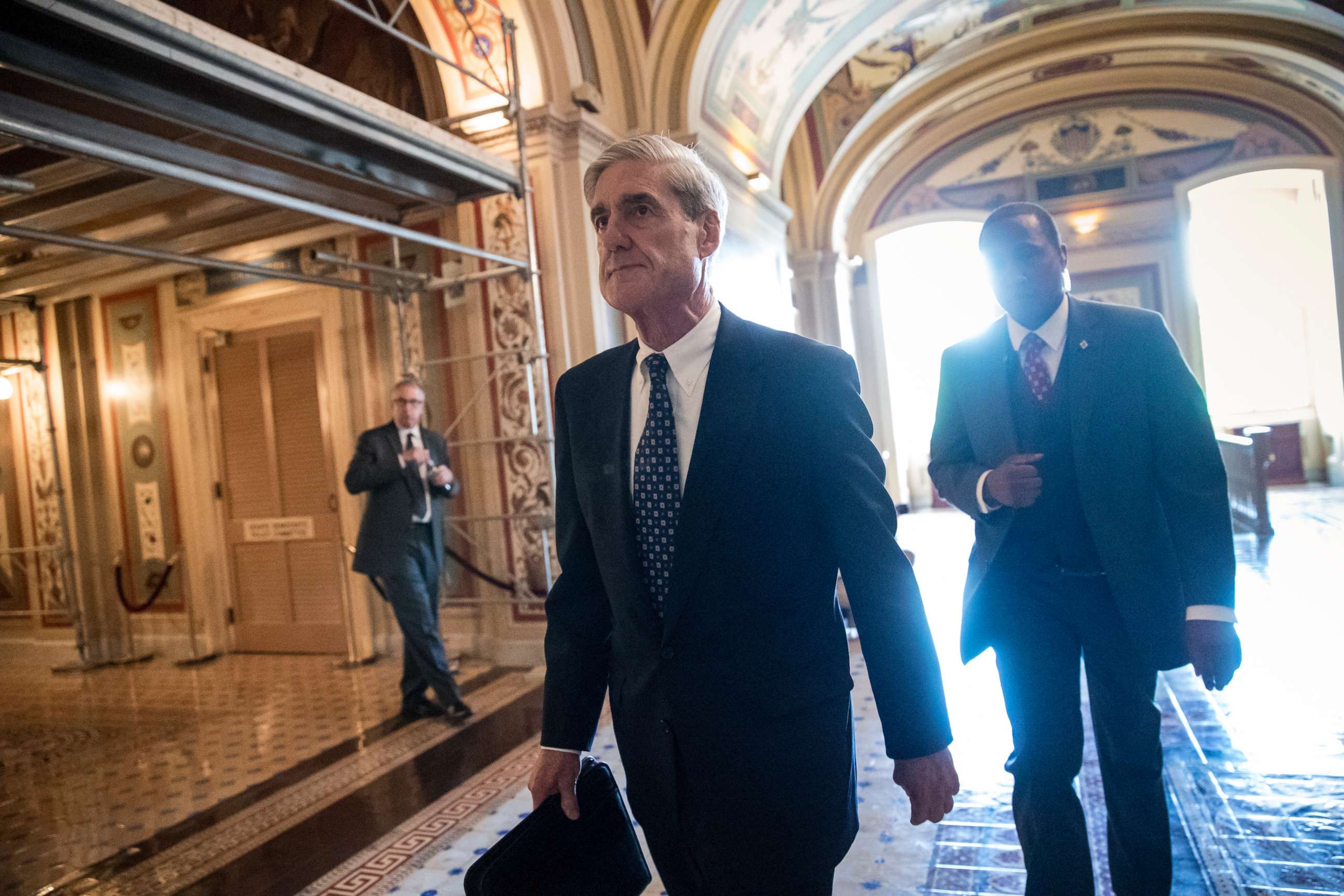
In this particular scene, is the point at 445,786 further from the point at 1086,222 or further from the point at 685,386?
the point at 1086,222

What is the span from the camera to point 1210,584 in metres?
1.82

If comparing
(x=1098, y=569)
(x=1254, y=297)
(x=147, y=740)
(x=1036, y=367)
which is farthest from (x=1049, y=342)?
(x=1254, y=297)

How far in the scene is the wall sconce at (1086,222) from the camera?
12.6 m

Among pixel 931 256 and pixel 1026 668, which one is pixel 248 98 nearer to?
pixel 1026 668

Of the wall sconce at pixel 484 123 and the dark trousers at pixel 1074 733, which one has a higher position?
the wall sconce at pixel 484 123

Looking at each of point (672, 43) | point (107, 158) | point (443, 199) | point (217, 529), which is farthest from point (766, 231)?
point (107, 158)

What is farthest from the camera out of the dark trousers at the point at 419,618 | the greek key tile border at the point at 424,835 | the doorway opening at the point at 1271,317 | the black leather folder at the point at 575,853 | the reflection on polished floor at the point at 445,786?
the doorway opening at the point at 1271,317

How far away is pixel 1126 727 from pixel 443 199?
15.4 feet

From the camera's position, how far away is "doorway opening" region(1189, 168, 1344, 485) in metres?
12.6

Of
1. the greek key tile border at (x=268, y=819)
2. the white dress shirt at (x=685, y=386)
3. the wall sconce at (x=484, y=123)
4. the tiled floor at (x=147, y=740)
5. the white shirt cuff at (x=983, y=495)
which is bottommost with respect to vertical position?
the tiled floor at (x=147, y=740)

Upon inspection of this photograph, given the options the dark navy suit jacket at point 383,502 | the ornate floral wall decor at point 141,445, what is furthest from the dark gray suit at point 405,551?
the ornate floral wall decor at point 141,445

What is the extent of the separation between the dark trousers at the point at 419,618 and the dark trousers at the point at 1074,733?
3.35 meters

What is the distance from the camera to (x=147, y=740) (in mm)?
5027

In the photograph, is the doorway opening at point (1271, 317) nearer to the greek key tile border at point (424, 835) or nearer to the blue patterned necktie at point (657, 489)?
the greek key tile border at point (424, 835)
